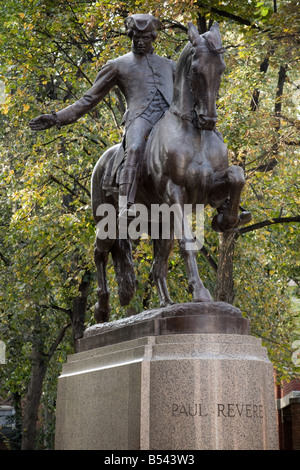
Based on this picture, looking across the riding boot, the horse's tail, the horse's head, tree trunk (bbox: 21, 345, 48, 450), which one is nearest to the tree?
tree trunk (bbox: 21, 345, 48, 450)

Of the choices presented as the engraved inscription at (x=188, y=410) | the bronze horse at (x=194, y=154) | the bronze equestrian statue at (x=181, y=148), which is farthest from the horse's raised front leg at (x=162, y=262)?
the engraved inscription at (x=188, y=410)

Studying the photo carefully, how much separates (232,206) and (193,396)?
7.15 feet

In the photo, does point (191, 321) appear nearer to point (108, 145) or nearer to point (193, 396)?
point (193, 396)

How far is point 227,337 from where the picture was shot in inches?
237

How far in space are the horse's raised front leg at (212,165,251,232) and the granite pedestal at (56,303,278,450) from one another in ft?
3.87

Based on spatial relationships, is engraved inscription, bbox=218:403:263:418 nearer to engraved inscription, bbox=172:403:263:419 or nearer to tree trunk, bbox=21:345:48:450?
engraved inscription, bbox=172:403:263:419

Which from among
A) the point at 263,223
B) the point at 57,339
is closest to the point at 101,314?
the point at 263,223

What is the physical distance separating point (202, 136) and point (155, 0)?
753 cm

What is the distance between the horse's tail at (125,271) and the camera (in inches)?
339

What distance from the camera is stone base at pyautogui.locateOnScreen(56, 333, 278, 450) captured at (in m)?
5.68

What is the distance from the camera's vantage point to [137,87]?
793 centimetres

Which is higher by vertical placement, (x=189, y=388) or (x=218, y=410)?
(x=189, y=388)

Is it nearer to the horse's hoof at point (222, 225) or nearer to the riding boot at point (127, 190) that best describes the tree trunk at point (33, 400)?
the riding boot at point (127, 190)

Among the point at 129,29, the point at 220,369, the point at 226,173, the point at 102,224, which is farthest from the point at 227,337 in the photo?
the point at 129,29
